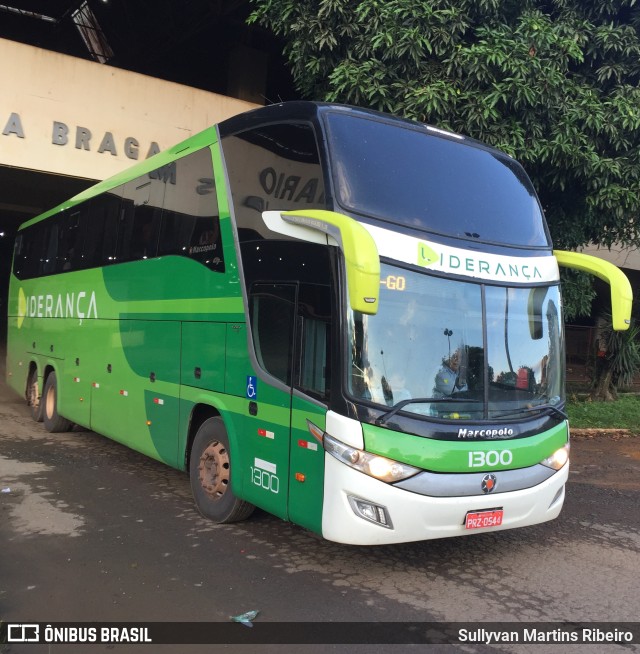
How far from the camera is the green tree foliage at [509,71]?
8.76 m

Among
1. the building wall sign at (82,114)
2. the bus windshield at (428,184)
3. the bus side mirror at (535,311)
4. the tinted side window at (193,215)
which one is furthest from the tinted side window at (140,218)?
the building wall sign at (82,114)

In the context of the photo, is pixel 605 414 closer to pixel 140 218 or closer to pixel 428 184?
pixel 428 184

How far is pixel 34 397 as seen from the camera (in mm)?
11312

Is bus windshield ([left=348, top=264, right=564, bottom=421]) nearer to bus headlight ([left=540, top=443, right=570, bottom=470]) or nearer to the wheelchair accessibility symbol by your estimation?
bus headlight ([left=540, top=443, right=570, bottom=470])

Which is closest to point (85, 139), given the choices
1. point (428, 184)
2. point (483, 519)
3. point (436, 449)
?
point (428, 184)

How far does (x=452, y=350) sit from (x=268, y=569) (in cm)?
216

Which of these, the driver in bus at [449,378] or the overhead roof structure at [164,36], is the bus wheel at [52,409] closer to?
the driver in bus at [449,378]

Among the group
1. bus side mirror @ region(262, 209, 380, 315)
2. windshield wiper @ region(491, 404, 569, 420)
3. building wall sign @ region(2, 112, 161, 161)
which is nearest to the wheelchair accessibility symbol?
bus side mirror @ region(262, 209, 380, 315)

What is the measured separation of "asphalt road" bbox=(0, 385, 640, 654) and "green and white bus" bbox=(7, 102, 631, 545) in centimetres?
42

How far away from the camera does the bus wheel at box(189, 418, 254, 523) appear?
18.8ft

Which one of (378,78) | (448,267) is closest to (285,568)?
(448,267)

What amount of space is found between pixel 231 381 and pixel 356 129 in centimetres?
237

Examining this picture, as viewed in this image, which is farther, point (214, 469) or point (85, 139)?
point (85, 139)

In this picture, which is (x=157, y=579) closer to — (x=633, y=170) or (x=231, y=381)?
(x=231, y=381)
